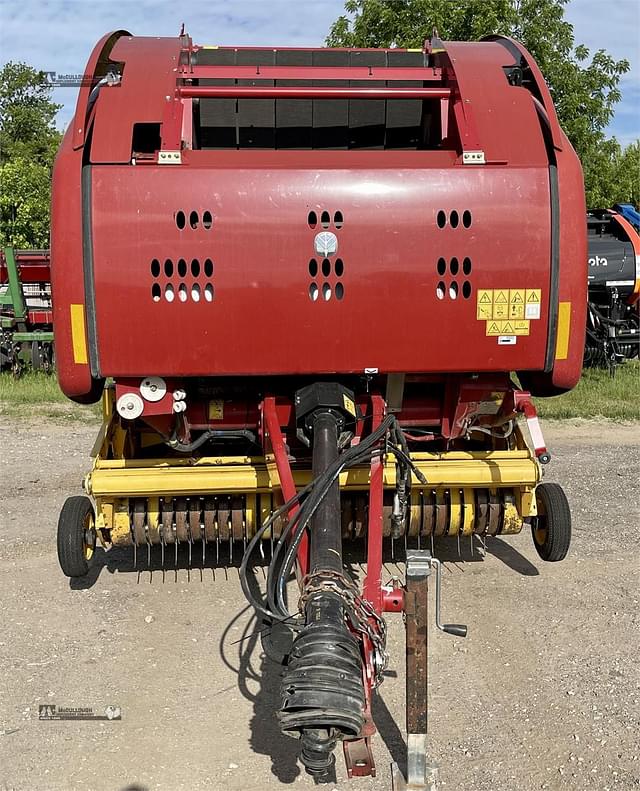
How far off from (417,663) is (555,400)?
6907 mm

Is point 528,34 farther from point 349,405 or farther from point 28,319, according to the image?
point 349,405

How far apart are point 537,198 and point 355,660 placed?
2.15 m

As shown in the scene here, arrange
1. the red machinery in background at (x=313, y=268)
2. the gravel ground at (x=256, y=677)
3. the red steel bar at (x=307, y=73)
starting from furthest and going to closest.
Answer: the red steel bar at (x=307, y=73) < the red machinery in background at (x=313, y=268) < the gravel ground at (x=256, y=677)

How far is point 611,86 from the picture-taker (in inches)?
500

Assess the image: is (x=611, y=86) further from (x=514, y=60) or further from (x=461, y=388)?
(x=461, y=388)

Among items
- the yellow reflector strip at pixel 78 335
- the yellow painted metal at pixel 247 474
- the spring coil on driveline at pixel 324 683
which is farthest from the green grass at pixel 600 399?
the spring coil on driveline at pixel 324 683

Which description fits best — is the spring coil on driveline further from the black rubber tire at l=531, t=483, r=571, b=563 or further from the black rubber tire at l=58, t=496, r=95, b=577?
the black rubber tire at l=531, t=483, r=571, b=563

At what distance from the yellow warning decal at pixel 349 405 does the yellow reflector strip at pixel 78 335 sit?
44.9 inches

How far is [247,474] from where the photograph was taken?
13.1ft

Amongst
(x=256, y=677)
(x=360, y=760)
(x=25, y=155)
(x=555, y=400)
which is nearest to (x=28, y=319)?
(x=555, y=400)

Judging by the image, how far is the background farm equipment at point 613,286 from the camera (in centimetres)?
998

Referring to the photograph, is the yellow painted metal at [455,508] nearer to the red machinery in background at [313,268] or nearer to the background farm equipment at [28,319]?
the red machinery in background at [313,268]

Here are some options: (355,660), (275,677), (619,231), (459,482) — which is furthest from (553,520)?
(619,231)

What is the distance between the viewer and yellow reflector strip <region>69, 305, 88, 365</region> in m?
3.41
